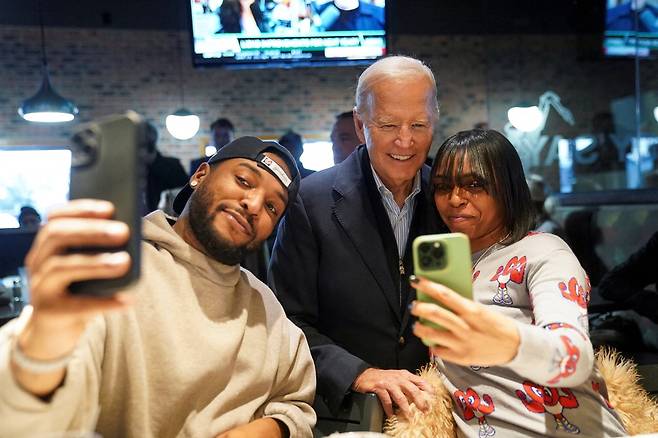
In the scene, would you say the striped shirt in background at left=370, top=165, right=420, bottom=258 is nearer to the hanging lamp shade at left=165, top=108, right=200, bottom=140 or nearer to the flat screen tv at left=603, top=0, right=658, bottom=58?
the flat screen tv at left=603, top=0, right=658, bottom=58

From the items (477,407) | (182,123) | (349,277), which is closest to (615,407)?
(477,407)

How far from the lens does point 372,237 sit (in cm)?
200

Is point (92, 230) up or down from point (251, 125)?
down

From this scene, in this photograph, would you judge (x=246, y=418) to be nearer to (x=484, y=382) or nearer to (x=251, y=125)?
(x=484, y=382)

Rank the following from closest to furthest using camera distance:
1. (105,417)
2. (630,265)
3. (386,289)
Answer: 1. (105,417)
2. (386,289)
3. (630,265)

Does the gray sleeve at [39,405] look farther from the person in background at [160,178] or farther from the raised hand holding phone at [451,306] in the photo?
the person in background at [160,178]

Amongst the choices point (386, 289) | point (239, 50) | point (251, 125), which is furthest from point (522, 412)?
point (251, 125)

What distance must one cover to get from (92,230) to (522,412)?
1126 mm

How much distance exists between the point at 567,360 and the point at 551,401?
0.38 meters

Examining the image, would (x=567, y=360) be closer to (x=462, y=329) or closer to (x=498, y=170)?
(x=462, y=329)

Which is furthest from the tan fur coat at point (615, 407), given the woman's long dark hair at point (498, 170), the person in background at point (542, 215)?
the person in background at point (542, 215)

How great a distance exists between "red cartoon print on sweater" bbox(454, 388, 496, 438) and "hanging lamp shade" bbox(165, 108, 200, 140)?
7.30m

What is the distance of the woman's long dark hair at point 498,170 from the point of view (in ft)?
5.37

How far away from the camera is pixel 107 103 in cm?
891
